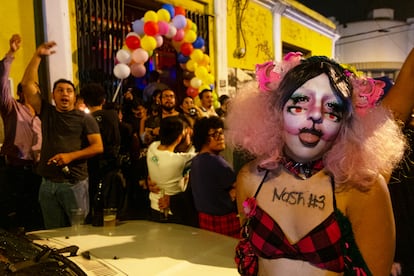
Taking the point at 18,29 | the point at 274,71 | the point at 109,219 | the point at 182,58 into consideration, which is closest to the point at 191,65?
the point at 182,58

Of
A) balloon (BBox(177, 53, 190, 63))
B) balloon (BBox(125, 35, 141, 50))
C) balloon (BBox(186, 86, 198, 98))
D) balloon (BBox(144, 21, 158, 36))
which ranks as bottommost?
balloon (BBox(186, 86, 198, 98))

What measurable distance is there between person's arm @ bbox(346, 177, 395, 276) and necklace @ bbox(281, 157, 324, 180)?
0.15 m

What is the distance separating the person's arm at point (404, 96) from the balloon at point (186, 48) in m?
4.86

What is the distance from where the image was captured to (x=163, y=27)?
5852 mm

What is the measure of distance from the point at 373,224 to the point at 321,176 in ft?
0.74

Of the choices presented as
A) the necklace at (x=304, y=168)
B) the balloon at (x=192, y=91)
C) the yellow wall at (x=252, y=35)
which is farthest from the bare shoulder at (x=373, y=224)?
the yellow wall at (x=252, y=35)

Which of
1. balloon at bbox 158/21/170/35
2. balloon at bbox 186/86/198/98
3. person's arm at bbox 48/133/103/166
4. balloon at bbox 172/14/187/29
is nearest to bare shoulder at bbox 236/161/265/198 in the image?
person's arm at bbox 48/133/103/166

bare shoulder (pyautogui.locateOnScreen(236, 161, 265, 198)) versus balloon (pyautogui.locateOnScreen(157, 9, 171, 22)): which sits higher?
balloon (pyautogui.locateOnScreen(157, 9, 171, 22))

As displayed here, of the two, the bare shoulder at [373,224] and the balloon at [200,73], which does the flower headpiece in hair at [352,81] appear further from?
the balloon at [200,73]

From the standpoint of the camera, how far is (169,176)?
3613 millimetres

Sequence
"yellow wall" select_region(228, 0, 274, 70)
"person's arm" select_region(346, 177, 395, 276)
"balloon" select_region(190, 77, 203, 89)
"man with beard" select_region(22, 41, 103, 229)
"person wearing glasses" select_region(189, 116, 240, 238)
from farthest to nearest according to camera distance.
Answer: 1. "yellow wall" select_region(228, 0, 274, 70)
2. "balloon" select_region(190, 77, 203, 89)
3. "man with beard" select_region(22, 41, 103, 229)
4. "person wearing glasses" select_region(189, 116, 240, 238)
5. "person's arm" select_region(346, 177, 395, 276)

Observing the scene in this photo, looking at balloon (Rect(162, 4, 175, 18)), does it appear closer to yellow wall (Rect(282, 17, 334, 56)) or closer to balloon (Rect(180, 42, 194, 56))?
balloon (Rect(180, 42, 194, 56))

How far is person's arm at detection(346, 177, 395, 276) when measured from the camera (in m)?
1.36

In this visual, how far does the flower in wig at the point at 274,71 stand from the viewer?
1.52 meters
